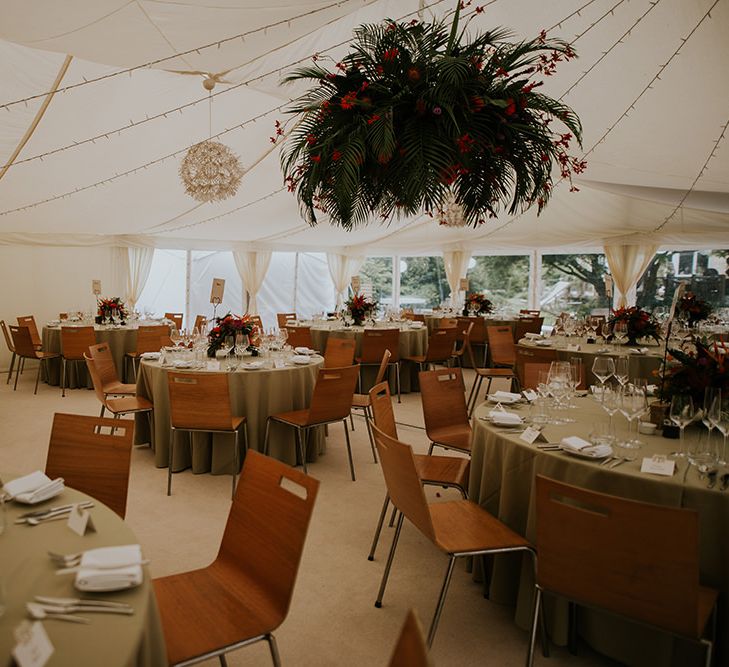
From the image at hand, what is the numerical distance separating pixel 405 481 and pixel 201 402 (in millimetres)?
2384

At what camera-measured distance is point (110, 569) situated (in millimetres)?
1570

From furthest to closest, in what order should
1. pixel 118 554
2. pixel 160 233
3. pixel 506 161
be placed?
pixel 160 233 → pixel 506 161 → pixel 118 554

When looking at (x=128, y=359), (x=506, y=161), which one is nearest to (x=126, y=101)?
(x=128, y=359)

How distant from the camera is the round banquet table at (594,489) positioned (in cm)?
237

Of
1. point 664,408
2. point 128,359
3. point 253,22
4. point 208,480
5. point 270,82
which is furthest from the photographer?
point 128,359

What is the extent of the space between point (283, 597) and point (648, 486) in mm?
1584

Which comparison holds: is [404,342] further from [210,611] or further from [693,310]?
[210,611]

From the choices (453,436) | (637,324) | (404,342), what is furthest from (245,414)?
(637,324)

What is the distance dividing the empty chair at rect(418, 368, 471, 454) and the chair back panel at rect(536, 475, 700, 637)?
81.2 inches

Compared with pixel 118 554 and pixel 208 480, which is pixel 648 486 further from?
Answer: pixel 208 480

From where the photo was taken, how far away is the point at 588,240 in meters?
12.4

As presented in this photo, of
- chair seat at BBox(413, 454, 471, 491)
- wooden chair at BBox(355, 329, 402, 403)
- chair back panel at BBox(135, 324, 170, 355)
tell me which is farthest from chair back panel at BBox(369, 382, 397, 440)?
chair back panel at BBox(135, 324, 170, 355)

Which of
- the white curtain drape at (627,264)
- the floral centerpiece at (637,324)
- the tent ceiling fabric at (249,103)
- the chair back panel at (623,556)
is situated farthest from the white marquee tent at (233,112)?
the chair back panel at (623,556)

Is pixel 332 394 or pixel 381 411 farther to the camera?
pixel 332 394
